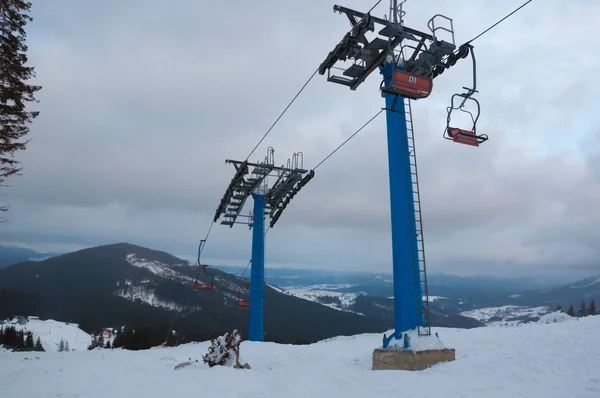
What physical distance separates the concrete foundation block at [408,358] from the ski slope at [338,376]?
312 millimetres

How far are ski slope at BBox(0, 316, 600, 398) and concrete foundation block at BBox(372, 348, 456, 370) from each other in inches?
12.3

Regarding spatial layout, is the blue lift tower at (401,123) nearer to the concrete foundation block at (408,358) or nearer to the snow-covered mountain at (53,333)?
the concrete foundation block at (408,358)

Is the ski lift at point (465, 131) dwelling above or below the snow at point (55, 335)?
above

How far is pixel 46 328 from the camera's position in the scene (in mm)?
189250

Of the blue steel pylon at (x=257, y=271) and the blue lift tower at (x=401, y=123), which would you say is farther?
the blue steel pylon at (x=257, y=271)

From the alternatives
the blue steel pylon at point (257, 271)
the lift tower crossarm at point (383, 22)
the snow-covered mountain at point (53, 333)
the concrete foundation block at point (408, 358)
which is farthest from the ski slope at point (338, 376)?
the snow-covered mountain at point (53, 333)

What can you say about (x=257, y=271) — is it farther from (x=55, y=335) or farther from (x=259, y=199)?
(x=55, y=335)

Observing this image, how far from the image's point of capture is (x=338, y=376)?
1078 cm

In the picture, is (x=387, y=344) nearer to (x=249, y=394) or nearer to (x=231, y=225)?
(x=249, y=394)

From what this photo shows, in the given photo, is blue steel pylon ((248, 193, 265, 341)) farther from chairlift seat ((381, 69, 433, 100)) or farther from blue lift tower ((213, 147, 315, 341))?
chairlift seat ((381, 69, 433, 100))

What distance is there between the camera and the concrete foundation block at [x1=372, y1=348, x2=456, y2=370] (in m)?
11.5

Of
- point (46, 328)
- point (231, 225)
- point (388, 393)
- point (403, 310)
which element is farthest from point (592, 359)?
point (46, 328)

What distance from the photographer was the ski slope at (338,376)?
877cm

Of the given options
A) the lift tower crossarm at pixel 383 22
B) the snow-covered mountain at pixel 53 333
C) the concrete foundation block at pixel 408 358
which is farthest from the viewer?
the snow-covered mountain at pixel 53 333
